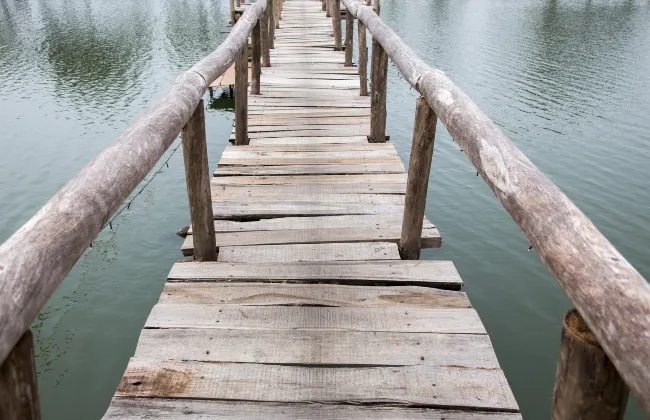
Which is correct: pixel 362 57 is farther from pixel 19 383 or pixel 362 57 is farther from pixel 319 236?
pixel 19 383

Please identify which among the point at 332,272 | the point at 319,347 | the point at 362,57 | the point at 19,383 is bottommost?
the point at 332,272

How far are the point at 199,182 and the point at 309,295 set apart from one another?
1.03 meters

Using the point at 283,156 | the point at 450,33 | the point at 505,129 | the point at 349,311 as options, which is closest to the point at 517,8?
the point at 450,33

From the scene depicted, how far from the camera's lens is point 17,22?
88.0 feet

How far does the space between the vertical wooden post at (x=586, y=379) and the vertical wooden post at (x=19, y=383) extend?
1342 millimetres

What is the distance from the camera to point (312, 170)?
5.52 metres

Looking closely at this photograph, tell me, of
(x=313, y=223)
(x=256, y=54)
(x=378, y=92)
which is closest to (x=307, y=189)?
(x=313, y=223)

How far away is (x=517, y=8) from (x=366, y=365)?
1235 inches

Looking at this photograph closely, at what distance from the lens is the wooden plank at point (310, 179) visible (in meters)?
5.21

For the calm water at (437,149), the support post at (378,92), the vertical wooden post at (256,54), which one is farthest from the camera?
the vertical wooden post at (256,54)

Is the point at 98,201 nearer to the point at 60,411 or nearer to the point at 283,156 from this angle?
the point at 60,411

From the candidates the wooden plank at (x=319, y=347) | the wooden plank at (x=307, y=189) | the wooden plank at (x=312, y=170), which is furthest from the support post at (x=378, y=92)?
the wooden plank at (x=319, y=347)

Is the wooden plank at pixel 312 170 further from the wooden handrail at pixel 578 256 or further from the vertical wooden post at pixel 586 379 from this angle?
the vertical wooden post at pixel 586 379

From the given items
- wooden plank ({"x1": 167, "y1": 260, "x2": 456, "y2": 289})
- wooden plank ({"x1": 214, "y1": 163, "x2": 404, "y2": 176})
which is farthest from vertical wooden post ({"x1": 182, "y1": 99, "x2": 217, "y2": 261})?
Result: wooden plank ({"x1": 214, "y1": 163, "x2": 404, "y2": 176})
